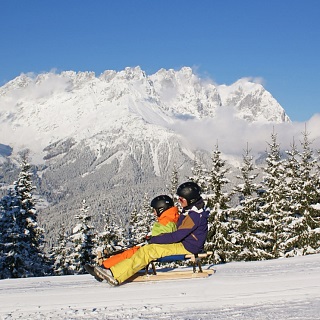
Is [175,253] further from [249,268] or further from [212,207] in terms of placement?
[212,207]

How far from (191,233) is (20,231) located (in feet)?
69.0

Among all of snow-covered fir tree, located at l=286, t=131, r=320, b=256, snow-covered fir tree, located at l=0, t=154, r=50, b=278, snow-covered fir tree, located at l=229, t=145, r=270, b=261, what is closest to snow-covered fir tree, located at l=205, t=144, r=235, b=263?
snow-covered fir tree, located at l=229, t=145, r=270, b=261

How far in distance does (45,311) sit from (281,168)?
948 inches

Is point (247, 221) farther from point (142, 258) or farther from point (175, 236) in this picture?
point (142, 258)

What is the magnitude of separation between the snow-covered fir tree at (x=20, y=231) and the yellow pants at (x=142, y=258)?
2033cm

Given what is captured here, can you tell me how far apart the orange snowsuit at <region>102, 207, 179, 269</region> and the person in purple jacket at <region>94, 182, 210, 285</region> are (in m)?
0.18

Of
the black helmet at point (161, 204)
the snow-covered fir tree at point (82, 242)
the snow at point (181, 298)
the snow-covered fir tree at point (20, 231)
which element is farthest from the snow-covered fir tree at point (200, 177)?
the snow at point (181, 298)

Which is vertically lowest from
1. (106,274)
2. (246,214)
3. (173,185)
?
(106,274)

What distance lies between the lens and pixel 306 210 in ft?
84.6

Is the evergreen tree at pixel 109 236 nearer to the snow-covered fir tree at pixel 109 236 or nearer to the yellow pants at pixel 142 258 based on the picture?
the snow-covered fir tree at pixel 109 236

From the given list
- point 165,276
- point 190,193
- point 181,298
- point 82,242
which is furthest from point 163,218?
point 82,242

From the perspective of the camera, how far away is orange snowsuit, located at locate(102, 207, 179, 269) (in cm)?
880

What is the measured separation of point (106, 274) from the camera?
28.1 ft

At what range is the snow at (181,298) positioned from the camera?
6.10 metres
